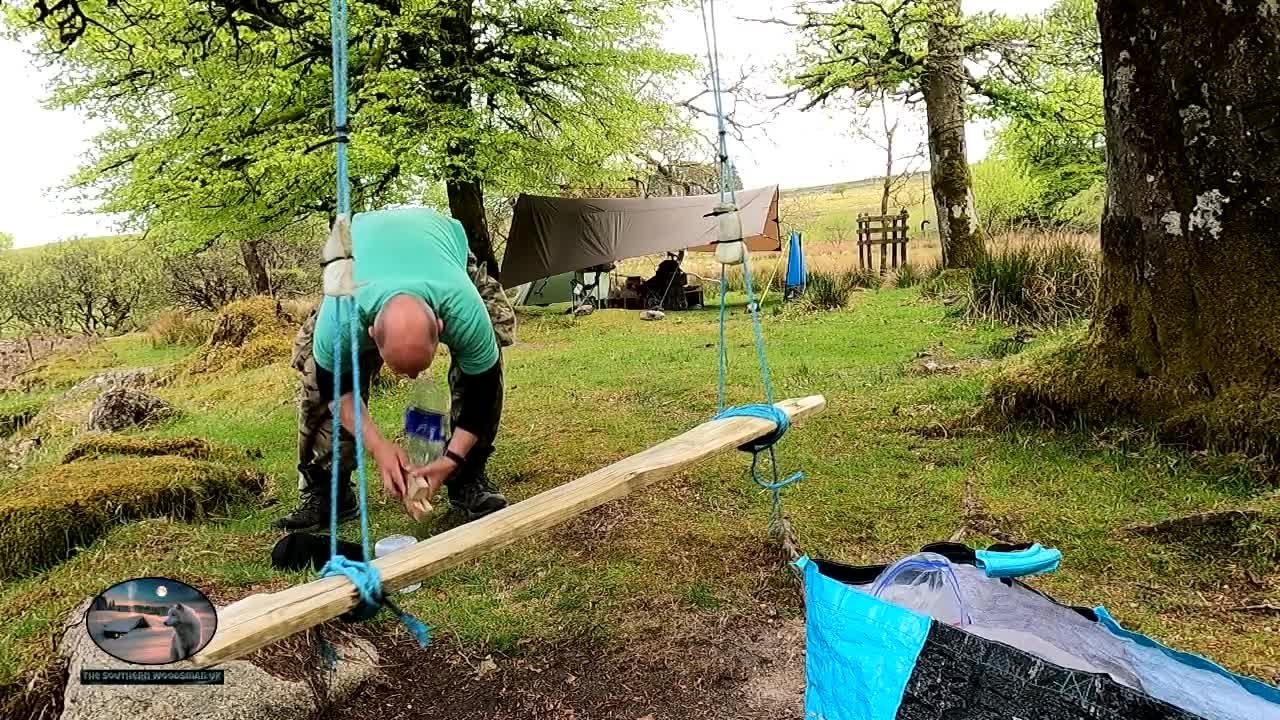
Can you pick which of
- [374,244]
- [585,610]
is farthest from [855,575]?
[374,244]

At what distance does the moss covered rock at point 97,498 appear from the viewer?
326 cm

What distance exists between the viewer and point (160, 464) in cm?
397

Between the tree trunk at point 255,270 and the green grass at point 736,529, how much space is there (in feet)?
37.9

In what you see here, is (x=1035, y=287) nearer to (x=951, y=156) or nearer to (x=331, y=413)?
(x=951, y=156)

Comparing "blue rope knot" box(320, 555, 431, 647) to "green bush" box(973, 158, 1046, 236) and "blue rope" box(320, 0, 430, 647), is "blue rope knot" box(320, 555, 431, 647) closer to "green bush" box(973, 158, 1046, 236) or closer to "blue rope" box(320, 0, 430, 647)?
"blue rope" box(320, 0, 430, 647)

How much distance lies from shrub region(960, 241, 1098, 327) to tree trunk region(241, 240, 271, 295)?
44.6 feet

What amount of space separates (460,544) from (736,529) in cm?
188

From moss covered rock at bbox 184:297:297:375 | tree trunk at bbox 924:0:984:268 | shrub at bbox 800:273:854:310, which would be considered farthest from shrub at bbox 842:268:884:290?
moss covered rock at bbox 184:297:297:375

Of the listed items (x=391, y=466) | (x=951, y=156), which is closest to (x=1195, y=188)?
(x=391, y=466)

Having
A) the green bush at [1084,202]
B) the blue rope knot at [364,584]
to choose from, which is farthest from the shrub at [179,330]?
the green bush at [1084,202]

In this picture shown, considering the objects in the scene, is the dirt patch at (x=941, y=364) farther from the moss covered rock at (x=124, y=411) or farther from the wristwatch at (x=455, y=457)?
the moss covered rock at (x=124, y=411)

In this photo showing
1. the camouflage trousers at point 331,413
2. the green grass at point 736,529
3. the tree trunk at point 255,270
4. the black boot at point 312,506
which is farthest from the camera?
the tree trunk at point 255,270

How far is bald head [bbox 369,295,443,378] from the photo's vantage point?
2191 millimetres

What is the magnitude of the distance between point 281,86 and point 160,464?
23.1 ft
